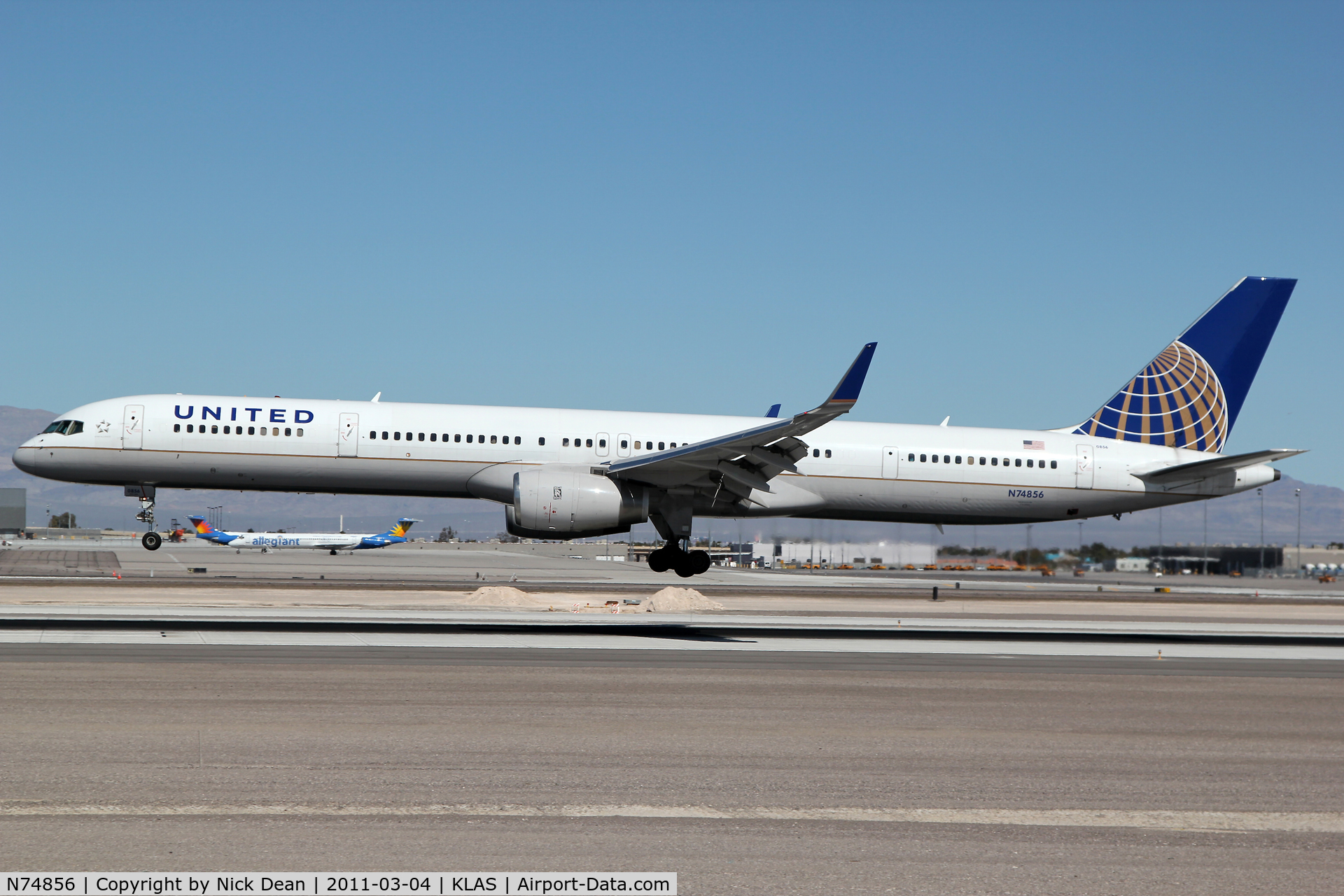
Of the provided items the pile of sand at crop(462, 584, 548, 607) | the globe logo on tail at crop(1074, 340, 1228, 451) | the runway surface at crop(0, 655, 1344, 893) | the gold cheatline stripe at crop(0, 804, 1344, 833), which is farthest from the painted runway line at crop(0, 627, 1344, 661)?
the gold cheatline stripe at crop(0, 804, 1344, 833)

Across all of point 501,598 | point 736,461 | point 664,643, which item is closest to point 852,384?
point 736,461

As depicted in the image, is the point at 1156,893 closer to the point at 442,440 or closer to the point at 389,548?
the point at 442,440

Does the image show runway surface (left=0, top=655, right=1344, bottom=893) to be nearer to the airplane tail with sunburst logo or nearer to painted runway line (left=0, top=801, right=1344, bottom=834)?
painted runway line (left=0, top=801, right=1344, bottom=834)

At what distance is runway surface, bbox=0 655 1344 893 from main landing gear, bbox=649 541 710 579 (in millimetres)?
13517

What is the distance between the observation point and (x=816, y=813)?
10.2 meters

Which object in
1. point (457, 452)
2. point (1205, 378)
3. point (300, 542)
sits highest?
point (1205, 378)

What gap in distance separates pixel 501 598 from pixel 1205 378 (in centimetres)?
2668

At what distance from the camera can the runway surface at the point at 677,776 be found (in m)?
8.63

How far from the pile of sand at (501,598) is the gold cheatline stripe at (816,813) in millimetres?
27887

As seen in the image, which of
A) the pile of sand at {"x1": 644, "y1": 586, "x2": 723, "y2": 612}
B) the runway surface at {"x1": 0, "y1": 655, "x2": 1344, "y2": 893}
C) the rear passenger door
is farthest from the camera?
the pile of sand at {"x1": 644, "y1": 586, "x2": 723, "y2": 612}

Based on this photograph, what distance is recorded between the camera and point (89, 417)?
33.9 meters

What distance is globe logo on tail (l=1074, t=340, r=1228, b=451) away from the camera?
3941 cm

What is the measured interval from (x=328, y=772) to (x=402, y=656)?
9.60m

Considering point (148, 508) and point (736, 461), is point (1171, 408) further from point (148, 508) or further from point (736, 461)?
point (148, 508)
